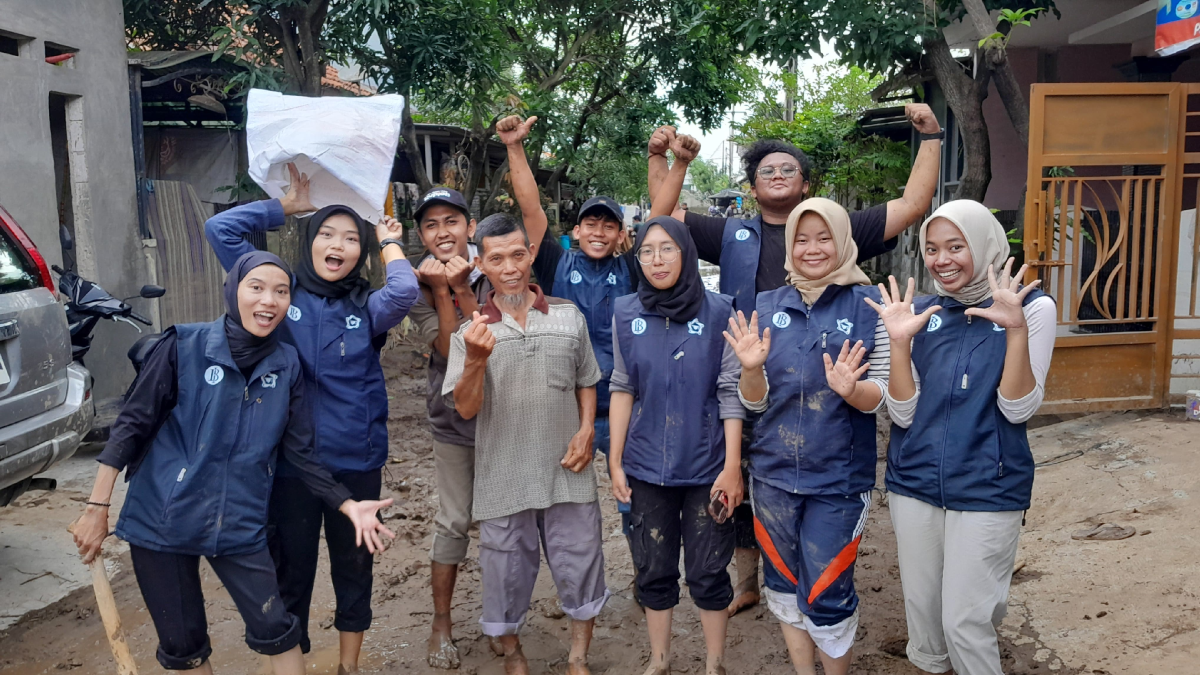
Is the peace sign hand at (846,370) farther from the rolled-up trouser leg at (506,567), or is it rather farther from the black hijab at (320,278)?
the black hijab at (320,278)

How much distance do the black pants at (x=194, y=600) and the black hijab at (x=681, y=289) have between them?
1.51 m

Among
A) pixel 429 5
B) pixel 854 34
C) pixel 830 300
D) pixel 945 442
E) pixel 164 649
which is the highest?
pixel 429 5

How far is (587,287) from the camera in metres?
3.69

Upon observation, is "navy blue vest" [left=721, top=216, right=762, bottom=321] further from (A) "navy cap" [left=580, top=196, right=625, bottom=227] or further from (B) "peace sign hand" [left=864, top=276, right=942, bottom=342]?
(B) "peace sign hand" [left=864, top=276, right=942, bottom=342]

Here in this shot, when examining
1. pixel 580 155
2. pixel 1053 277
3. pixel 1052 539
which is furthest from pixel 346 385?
pixel 580 155

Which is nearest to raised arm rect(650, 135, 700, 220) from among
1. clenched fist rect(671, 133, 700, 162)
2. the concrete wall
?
clenched fist rect(671, 133, 700, 162)

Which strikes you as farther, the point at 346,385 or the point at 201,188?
the point at 201,188

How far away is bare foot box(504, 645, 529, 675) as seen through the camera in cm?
326

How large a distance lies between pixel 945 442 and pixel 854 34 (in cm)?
476

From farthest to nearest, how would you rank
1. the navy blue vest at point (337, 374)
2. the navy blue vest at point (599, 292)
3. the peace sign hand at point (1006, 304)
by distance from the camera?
the navy blue vest at point (599, 292), the navy blue vest at point (337, 374), the peace sign hand at point (1006, 304)

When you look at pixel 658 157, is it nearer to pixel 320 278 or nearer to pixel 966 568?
pixel 320 278

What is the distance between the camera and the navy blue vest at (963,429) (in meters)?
2.59

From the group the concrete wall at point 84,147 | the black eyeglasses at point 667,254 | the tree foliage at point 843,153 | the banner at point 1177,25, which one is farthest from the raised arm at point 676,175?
the tree foliage at point 843,153

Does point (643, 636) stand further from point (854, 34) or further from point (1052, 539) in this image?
point (854, 34)
